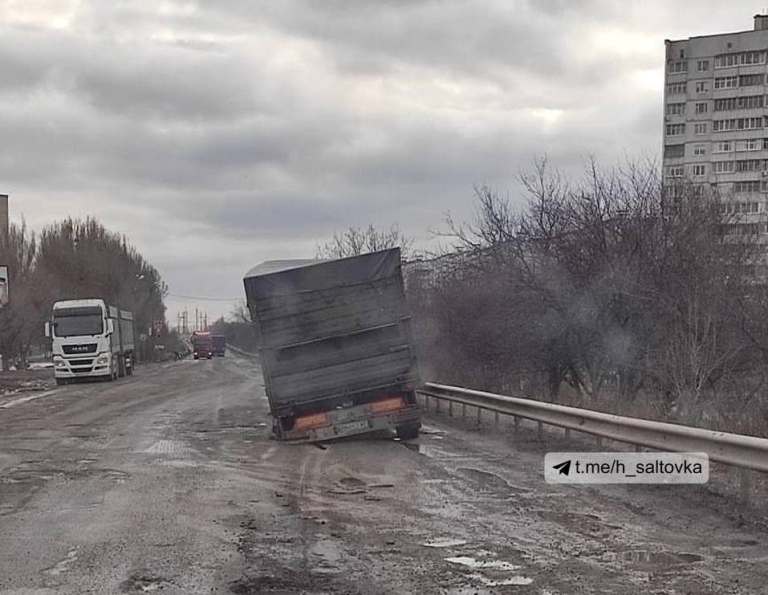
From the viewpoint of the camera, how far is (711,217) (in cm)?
2141

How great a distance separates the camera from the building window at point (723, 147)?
260 feet

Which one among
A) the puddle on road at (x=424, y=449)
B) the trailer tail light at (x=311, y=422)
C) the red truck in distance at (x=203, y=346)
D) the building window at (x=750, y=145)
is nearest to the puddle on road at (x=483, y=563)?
the puddle on road at (x=424, y=449)

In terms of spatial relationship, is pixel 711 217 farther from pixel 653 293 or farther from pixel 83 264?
pixel 83 264

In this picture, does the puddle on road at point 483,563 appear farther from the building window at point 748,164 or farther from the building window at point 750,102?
the building window at point 750,102

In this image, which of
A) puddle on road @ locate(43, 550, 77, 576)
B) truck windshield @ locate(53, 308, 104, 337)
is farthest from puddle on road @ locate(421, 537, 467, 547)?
truck windshield @ locate(53, 308, 104, 337)

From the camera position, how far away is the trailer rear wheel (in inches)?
658

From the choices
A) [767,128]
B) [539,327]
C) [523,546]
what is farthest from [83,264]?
[523,546]

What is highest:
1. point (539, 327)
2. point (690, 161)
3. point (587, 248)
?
point (690, 161)

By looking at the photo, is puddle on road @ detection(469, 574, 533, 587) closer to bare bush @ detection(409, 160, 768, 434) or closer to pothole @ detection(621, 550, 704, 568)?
pothole @ detection(621, 550, 704, 568)

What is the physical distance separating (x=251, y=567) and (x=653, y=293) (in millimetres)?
15140

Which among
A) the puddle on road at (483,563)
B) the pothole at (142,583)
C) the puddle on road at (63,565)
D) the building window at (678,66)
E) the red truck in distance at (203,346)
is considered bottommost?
the red truck in distance at (203,346)

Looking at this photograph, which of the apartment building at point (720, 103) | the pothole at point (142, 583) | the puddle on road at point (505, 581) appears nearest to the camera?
the pothole at point (142, 583)

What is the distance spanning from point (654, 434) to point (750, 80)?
7397 centimetres

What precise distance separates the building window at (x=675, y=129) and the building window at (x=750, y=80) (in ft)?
18.6
